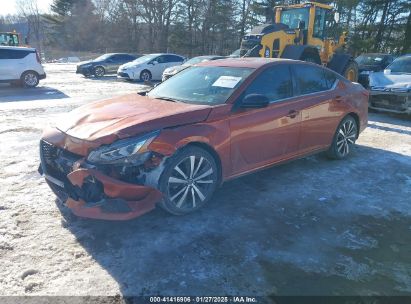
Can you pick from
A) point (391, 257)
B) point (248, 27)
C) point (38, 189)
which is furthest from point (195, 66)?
point (248, 27)

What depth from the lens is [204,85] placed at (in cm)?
455

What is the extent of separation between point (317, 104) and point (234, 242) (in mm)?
2632

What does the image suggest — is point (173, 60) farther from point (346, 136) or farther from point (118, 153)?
point (118, 153)

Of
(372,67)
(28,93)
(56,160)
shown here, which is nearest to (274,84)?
(56,160)

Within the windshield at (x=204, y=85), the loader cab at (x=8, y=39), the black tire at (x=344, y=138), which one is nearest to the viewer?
the windshield at (x=204, y=85)

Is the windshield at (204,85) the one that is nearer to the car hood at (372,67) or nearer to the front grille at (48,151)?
the front grille at (48,151)

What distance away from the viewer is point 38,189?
4.40 meters

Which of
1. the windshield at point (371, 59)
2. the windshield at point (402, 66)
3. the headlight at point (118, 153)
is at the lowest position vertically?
the headlight at point (118, 153)

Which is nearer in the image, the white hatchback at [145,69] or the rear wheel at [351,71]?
the rear wheel at [351,71]

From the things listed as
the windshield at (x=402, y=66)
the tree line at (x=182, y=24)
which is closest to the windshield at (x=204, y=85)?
the windshield at (x=402, y=66)

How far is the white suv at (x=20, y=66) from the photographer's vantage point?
47.4 feet

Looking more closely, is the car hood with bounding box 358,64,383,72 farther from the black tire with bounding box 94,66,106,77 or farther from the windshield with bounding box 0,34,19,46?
the windshield with bounding box 0,34,19,46

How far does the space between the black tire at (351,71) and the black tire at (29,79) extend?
483 inches

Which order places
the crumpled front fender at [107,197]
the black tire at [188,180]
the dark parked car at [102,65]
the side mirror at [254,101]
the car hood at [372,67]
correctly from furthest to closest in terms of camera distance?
the dark parked car at [102,65], the car hood at [372,67], the side mirror at [254,101], the black tire at [188,180], the crumpled front fender at [107,197]
